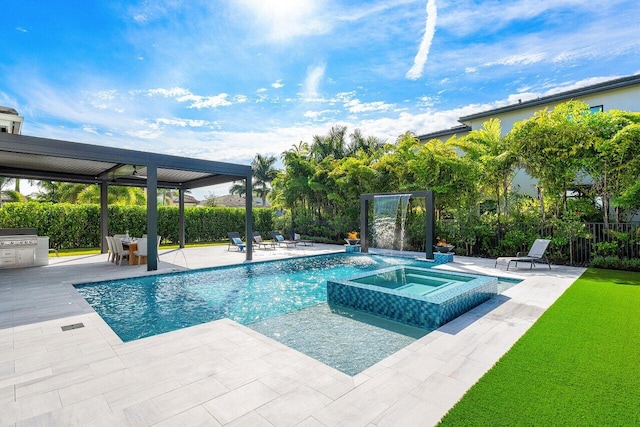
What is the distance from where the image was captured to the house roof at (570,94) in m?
14.7

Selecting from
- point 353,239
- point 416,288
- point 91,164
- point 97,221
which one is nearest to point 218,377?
point 416,288

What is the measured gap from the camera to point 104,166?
1146 centimetres

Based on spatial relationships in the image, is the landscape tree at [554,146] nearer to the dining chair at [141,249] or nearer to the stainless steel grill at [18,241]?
the dining chair at [141,249]

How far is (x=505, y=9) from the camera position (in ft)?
32.2

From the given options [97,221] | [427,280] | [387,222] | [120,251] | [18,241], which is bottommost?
[427,280]

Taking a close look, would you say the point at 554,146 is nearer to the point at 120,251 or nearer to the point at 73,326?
the point at 73,326

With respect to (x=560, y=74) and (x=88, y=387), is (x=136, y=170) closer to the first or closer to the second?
(x=88, y=387)

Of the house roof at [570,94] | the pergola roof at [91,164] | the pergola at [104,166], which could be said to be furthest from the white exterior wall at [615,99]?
the pergola roof at [91,164]

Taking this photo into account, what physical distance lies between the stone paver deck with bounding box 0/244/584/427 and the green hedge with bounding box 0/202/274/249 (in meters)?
13.2

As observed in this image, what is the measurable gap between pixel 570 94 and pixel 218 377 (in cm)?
1991

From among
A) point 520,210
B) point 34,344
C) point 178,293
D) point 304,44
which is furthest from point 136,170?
point 520,210

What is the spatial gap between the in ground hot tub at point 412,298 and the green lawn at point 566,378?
3.74ft

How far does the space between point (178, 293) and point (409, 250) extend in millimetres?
10574

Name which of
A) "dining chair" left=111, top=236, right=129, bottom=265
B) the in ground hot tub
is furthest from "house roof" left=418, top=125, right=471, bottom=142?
"dining chair" left=111, top=236, right=129, bottom=265
